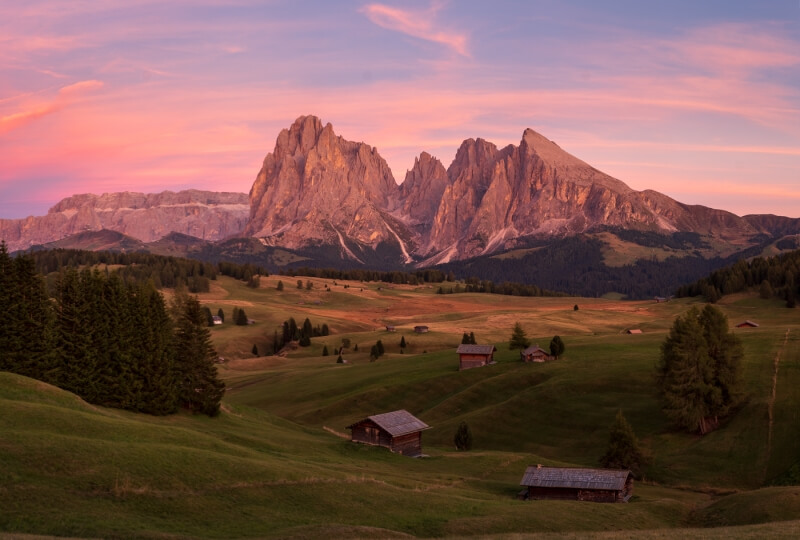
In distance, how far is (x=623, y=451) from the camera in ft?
212

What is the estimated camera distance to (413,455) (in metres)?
70.9

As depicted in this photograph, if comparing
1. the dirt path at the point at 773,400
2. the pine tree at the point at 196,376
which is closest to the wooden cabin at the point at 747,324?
the dirt path at the point at 773,400

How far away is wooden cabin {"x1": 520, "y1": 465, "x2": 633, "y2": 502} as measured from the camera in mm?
52781

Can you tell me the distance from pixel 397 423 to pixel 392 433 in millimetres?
2651

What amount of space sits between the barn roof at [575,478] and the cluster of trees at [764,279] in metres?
128

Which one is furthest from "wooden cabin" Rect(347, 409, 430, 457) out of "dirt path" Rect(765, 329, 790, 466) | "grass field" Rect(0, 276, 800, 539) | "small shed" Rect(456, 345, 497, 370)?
"small shed" Rect(456, 345, 497, 370)

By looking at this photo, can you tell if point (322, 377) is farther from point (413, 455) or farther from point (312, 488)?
point (312, 488)

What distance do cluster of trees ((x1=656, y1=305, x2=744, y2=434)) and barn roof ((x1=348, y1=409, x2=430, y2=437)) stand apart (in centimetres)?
2775

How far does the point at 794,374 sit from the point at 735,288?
113543 millimetres

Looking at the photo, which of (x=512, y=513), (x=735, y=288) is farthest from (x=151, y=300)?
(x=735, y=288)

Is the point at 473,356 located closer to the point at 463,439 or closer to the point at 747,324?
the point at 463,439

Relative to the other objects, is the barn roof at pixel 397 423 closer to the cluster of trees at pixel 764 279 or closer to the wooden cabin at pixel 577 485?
the wooden cabin at pixel 577 485

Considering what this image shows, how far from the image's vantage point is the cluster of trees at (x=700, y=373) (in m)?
73.6

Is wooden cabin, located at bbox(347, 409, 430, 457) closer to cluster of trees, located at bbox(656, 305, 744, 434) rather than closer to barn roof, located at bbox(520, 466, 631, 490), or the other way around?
barn roof, located at bbox(520, 466, 631, 490)
